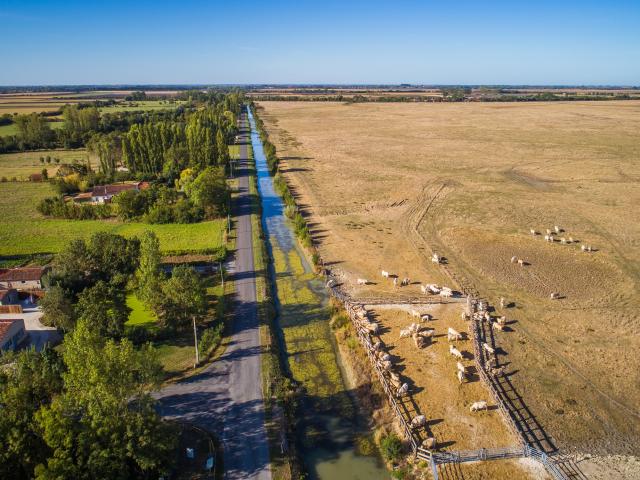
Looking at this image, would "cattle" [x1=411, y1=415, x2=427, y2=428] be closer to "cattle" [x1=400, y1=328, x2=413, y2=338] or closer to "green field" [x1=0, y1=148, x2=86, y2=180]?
"cattle" [x1=400, y1=328, x2=413, y2=338]

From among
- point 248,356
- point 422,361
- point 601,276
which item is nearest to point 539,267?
point 601,276

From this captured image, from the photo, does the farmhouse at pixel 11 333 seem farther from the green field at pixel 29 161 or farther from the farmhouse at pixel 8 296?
the green field at pixel 29 161

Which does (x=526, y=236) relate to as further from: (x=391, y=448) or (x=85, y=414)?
(x=85, y=414)

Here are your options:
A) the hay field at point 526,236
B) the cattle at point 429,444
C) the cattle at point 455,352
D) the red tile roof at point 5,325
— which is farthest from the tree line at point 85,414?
the hay field at point 526,236

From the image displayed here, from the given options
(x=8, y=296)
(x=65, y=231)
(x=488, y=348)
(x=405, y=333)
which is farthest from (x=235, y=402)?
(x=65, y=231)

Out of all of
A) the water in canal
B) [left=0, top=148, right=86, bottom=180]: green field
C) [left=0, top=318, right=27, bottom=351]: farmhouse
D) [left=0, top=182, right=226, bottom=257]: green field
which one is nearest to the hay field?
the water in canal
